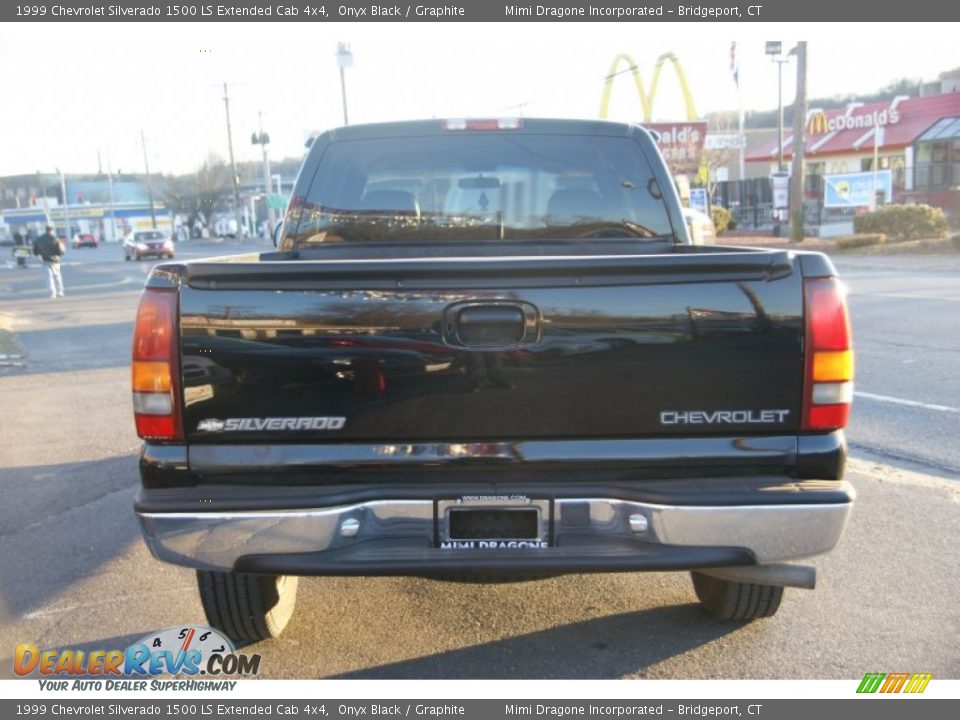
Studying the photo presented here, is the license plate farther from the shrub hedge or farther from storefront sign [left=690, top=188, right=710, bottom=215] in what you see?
storefront sign [left=690, top=188, right=710, bottom=215]

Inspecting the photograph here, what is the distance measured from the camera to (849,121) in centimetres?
4378

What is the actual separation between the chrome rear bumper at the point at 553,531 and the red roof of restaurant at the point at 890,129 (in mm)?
34901

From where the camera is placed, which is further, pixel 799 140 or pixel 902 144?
pixel 902 144

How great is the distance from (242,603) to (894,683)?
97.6 inches

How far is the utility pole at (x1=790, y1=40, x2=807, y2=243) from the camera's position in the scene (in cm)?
2356

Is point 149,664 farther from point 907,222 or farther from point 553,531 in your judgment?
point 907,222

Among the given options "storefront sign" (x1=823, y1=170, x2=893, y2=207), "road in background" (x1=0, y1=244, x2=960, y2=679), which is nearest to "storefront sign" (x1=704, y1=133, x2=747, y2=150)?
"storefront sign" (x1=823, y1=170, x2=893, y2=207)

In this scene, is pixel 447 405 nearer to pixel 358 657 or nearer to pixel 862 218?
pixel 358 657

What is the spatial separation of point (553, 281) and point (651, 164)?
1.90 meters

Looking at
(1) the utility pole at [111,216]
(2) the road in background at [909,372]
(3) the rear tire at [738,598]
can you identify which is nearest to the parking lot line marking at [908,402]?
(2) the road in background at [909,372]

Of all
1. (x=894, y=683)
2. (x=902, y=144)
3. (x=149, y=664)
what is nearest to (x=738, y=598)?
(x=894, y=683)

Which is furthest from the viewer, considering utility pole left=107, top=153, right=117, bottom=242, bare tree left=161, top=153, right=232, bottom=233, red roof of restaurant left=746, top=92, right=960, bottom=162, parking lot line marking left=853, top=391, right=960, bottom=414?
utility pole left=107, top=153, right=117, bottom=242

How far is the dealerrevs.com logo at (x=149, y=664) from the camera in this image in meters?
3.14

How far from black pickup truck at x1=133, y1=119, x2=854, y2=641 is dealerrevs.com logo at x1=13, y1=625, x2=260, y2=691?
684 millimetres
